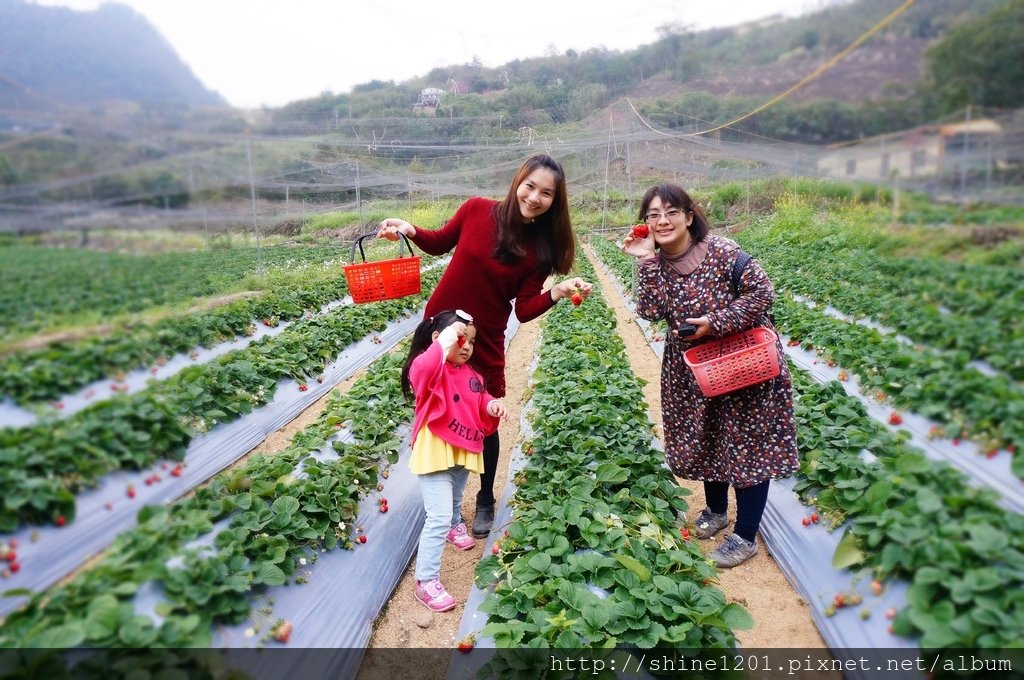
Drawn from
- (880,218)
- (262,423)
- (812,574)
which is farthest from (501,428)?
(880,218)

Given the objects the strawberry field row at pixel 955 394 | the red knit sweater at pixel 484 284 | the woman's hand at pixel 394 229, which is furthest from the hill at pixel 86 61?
the strawberry field row at pixel 955 394

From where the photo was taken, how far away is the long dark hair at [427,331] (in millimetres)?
2863

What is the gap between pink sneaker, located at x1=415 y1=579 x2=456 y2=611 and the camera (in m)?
2.88

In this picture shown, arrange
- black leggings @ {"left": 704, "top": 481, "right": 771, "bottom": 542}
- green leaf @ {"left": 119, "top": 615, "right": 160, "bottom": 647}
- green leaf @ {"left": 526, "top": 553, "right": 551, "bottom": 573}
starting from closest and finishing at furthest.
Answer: green leaf @ {"left": 119, "top": 615, "right": 160, "bottom": 647} < green leaf @ {"left": 526, "top": 553, "right": 551, "bottom": 573} < black leggings @ {"left": 704, "top": 481, "right": 771, "bottom": 542}

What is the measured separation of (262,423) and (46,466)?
2659 millimetres

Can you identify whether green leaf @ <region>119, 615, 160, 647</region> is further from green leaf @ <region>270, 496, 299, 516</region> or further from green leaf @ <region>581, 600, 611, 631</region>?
green leaf @ <region>581, 600, 611, 631</region>

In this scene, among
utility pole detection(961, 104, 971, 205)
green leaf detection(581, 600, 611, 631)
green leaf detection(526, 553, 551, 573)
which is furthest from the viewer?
green leaf detection(526, 553, 551, 573)

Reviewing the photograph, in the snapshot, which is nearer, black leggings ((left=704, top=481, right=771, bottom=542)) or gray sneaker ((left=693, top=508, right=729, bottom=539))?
black leggings ((left=704, top=481, right=771, bottom=542))

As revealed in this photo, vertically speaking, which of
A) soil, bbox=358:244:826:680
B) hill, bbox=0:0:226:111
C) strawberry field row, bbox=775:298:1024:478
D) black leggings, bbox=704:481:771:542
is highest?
hill, bbox=0:0:226:111

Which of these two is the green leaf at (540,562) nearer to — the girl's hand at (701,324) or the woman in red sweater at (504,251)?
the woman in red sweater at (504,251)

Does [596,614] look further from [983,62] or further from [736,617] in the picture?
[983,62]

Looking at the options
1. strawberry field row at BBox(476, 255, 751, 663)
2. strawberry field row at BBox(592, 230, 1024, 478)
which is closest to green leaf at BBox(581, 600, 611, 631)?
strawberry field row at BBox(476, 255, 751, 663)

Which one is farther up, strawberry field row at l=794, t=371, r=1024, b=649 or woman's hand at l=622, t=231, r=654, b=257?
woman's hand at l=622, t=231, r=654, b=257

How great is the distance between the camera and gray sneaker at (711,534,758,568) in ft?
10.2
